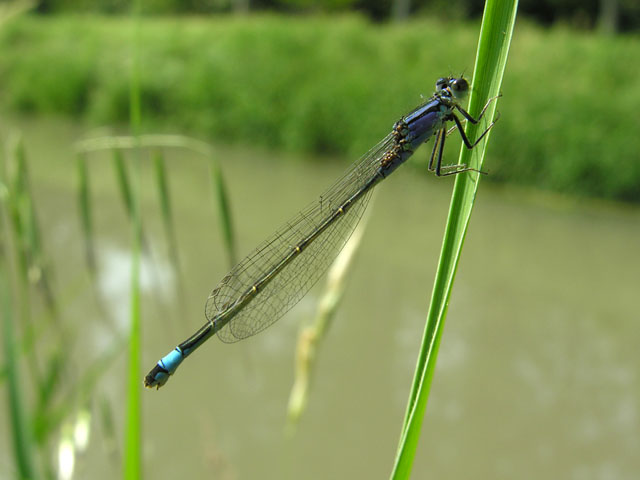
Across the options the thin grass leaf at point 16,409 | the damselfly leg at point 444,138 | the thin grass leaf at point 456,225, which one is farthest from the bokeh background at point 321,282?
the thin grass leaf at point 456,225

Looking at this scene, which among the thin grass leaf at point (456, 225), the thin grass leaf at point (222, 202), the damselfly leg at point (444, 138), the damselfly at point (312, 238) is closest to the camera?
the thin grass leaf at point (456, 225)

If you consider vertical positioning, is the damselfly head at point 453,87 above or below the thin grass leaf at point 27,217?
above

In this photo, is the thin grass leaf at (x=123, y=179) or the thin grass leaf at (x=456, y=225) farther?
the thin grass leaf at (x=123, y=179)

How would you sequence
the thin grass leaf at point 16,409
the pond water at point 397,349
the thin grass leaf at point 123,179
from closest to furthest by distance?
the thin grass leaf at point 16,409, the thin grass leaf at point 123,179, the pond water at point 397,349

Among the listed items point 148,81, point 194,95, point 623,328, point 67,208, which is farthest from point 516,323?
point 148,81

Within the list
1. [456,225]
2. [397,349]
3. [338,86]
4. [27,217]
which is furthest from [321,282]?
[456,225]

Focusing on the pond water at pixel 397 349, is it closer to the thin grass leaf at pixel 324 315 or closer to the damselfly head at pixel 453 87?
the thin grass leaf at pixel 324 315

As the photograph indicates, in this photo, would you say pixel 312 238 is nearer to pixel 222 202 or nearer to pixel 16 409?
pixel 222 202
